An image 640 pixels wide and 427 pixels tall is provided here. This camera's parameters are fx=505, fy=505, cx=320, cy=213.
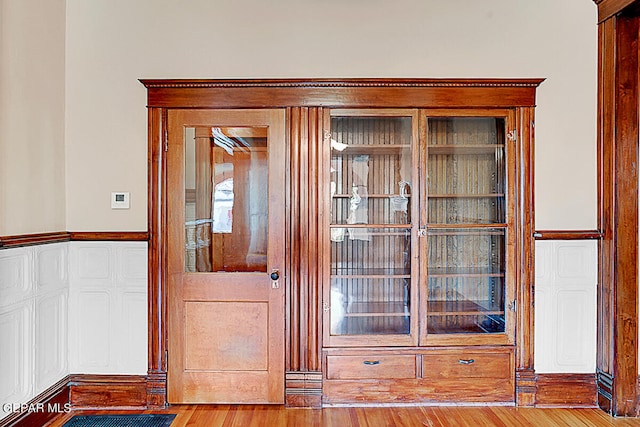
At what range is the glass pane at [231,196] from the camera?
11.2ft

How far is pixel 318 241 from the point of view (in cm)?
339

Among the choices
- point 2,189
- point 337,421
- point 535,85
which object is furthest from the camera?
point 535,85

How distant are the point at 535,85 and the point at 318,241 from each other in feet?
5.84

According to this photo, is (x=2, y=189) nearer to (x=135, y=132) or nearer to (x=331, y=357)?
(x=135, y=132)

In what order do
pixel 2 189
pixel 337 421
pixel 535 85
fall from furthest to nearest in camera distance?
pixel 535 85 → pixel 337 421 → pixel 2 189

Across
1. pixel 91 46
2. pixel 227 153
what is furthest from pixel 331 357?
pixel 91 46

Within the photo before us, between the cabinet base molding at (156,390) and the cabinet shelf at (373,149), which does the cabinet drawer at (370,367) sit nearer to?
the cabinet base molding at (156,390)

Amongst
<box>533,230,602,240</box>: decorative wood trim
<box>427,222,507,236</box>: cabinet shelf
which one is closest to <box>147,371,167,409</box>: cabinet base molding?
<box>427,222,507,236</box>: cabinet shelf

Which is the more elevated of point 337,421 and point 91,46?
point 91,46

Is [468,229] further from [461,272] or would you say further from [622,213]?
[622,213]

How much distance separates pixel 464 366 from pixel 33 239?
9.26 ft

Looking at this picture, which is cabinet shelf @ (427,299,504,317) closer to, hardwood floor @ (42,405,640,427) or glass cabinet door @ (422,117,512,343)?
glass cabinet door @ (422,117,512,343)

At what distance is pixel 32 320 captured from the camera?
2.98 metres

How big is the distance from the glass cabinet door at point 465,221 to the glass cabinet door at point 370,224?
17 cm
